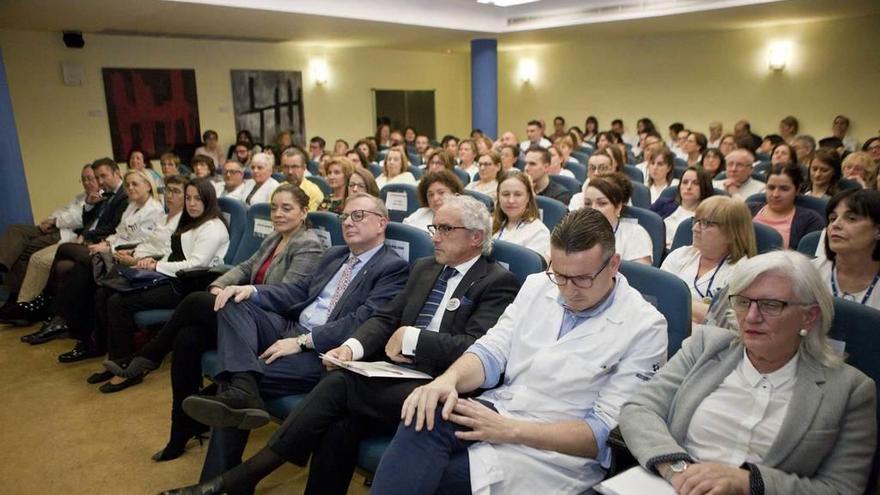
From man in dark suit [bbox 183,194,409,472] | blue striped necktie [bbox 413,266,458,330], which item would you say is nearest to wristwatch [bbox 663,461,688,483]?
blue striped necktie [bbox 413,266,458,330]

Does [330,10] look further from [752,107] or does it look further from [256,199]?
[752,107]

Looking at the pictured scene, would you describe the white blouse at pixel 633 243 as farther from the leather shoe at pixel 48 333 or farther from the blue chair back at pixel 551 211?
the leather shoe at pixel 48 333

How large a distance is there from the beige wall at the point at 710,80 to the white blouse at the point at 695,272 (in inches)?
312

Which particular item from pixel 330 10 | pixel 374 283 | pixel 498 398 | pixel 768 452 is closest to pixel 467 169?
pixel 330 10

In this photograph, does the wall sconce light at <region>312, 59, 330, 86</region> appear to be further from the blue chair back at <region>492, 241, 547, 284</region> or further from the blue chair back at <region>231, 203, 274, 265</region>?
the blue chair back at <region>492, 241, 547, 284</region>

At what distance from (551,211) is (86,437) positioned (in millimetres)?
2911

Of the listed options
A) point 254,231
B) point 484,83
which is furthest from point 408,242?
point 484,83

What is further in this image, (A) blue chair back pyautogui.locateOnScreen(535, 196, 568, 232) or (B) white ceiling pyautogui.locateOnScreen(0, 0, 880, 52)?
(B) white ceiling pyautogui.locateOnScreen(0, 0, 880, 52)

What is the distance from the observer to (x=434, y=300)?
7.91 ft

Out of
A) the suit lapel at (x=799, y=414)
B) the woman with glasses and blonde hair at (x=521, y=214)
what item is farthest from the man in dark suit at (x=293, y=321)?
the suit lapel at (x=799, y=414)

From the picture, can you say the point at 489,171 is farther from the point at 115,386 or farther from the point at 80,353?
the point at 80,353

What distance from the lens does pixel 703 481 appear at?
4.48 feet

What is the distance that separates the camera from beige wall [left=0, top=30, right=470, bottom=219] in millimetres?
7527

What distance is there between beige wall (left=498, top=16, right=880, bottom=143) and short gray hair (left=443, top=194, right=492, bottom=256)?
876 cm
